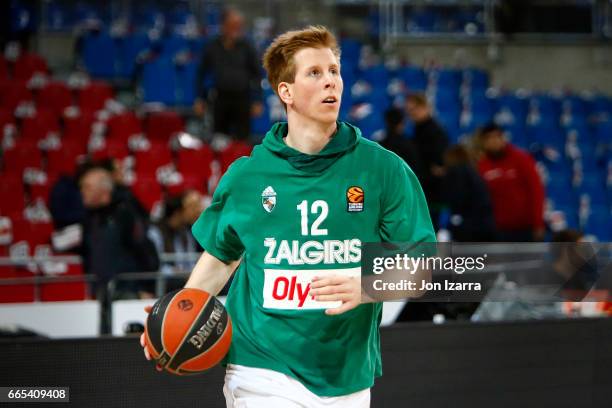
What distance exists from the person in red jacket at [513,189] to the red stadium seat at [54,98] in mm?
4753

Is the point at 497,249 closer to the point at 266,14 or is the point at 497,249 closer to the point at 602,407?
the point at 602,407

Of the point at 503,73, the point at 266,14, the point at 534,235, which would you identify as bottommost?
the point at 534,235

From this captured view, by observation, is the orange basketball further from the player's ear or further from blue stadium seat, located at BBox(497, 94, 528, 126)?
blue stadium seat, located at BBox(497, 94, 528, 126)

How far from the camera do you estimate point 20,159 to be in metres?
10.1

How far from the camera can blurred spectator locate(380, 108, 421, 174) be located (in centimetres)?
818

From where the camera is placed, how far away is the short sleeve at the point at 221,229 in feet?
11.3

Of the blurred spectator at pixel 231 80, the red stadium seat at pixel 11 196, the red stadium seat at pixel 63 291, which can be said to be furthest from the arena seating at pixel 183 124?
the red stadium seat at pixel 63 291

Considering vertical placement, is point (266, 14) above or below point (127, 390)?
above

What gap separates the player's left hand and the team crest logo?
35 cm

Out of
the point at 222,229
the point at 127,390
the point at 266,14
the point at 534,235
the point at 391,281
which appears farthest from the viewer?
the point at 266,14

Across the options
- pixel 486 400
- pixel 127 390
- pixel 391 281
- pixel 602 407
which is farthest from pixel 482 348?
pixel 391 281

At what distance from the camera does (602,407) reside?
16.9ft

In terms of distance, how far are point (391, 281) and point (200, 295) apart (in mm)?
591

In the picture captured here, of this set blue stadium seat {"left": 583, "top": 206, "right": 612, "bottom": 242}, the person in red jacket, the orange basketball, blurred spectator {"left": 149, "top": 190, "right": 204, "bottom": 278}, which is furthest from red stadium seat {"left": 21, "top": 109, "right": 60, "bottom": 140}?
the orange basketball
